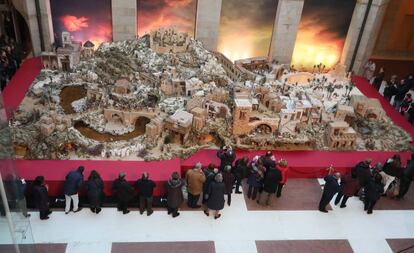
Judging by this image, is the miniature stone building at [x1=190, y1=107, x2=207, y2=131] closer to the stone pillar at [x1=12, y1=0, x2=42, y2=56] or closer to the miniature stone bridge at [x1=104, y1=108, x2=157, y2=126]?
the miniature stone bridge at [x1=104, y1=108, x2=157, y2=126]

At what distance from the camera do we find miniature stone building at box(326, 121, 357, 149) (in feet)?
49.9

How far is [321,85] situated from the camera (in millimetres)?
19141

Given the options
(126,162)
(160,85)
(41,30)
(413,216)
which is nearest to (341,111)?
(413,216)

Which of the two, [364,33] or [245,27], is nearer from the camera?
[245,27]

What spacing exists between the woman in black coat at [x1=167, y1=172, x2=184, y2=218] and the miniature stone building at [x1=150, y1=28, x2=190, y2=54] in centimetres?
847

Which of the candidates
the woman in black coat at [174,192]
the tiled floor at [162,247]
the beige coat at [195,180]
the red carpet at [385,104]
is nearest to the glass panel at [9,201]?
the tiled floor at [162,247]

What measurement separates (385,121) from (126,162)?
10552 millimetres

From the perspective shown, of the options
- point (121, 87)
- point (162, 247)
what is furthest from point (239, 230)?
point (121, 87)

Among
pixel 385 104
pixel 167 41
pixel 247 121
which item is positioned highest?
pixel 167 41

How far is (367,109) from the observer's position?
1700 centimetres

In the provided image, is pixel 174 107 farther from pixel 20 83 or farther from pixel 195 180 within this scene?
pixel 20 83

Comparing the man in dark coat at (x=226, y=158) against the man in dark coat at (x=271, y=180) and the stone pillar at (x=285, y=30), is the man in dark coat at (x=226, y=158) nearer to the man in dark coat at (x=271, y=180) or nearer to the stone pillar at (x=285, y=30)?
the man in dark coat at (x=271, y=180)

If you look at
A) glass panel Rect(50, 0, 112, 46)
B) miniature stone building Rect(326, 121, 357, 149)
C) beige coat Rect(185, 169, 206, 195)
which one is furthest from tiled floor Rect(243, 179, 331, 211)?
glass panel Rect(50, 0, 112, 46)

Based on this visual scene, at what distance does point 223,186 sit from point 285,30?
36.6ft
